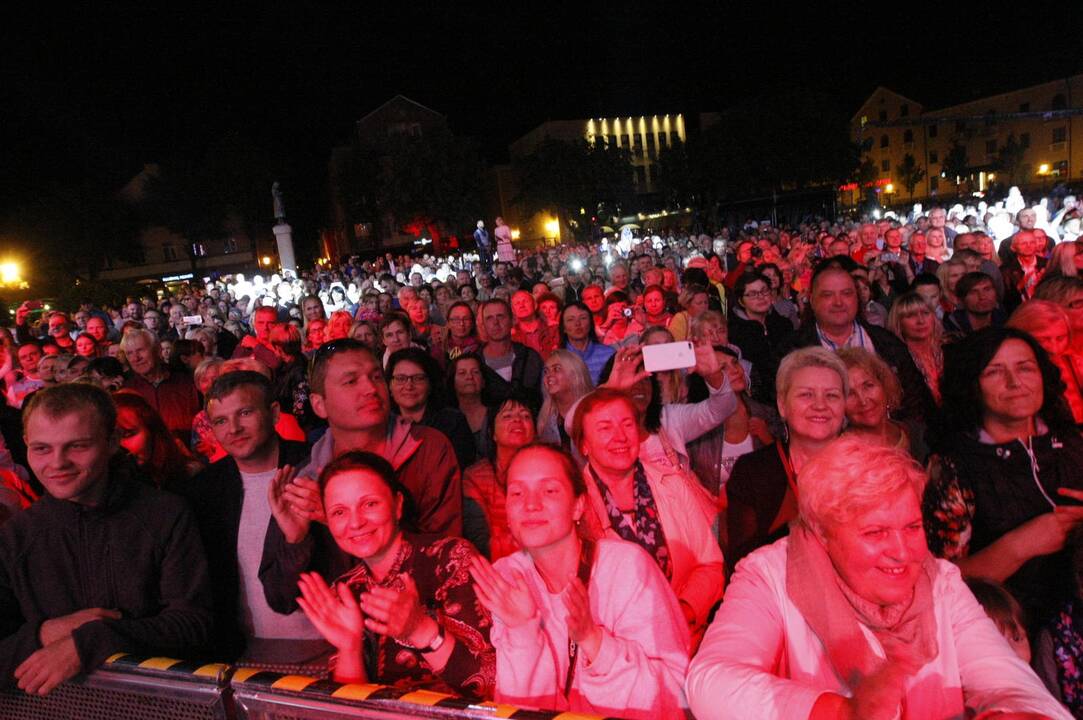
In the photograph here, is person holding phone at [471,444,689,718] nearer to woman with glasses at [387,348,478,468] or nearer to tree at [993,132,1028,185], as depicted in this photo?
woman with glasses at [387,348,478,468]

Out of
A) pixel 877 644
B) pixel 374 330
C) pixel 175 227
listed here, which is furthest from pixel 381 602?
pixel 175 227

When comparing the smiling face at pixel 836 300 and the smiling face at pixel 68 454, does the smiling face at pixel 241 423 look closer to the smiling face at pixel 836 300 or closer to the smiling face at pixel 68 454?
the smiling face at pixel 68 454

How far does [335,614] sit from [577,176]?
53.9 metres

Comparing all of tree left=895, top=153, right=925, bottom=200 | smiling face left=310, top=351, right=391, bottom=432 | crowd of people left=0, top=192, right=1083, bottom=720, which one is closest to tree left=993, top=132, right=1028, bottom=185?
tree left=895, top=153, right=925, bottom=200

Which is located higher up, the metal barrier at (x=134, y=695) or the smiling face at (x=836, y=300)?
the smiling face at (x=836, y=300)

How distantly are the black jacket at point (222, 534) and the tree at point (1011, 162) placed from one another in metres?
79.9

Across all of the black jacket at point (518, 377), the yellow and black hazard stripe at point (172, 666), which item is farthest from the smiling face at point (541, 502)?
the black jacket at point (518, 377)

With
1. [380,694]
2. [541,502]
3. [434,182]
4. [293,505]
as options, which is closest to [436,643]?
[380,694]

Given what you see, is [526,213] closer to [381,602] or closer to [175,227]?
[175,227]

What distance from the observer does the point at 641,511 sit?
2.89m

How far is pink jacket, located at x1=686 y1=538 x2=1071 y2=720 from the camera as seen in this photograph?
1.65 meters

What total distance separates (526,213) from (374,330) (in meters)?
55.7

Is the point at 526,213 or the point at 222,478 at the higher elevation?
the point at 526,213

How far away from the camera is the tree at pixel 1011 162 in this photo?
217ft
